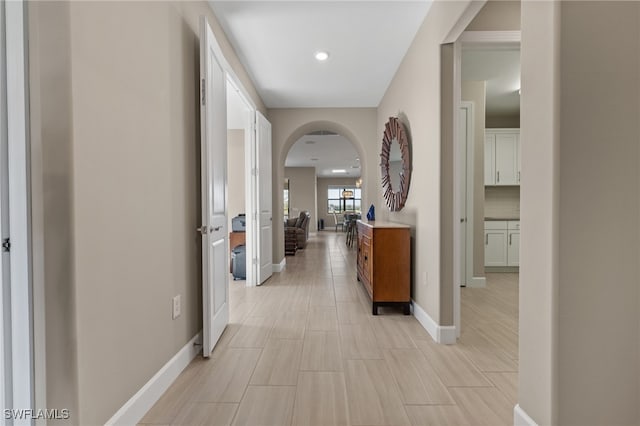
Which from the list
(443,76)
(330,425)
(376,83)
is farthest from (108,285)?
(376,83)

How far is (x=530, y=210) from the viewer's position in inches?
54.0

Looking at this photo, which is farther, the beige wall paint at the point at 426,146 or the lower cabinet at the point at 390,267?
the lower cabinet at the point at 390,267

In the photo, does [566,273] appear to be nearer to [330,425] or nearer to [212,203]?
[330,425]

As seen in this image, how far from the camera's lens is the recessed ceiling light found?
3.37 metres

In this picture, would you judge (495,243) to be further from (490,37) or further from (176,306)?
(176,306)

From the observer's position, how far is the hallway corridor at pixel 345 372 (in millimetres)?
1611

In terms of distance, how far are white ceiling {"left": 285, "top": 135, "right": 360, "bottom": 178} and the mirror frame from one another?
→ 3594 mm

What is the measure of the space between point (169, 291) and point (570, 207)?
204 cm

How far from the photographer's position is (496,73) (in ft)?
13.0

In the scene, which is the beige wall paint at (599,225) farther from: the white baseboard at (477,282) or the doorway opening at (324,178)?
the doorway opening at (324,178)

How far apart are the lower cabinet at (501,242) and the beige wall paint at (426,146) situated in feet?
6.90

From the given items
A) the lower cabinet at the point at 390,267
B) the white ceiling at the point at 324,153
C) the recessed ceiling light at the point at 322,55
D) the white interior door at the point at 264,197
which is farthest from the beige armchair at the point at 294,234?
the recessed ceiling light at the point at 322,55

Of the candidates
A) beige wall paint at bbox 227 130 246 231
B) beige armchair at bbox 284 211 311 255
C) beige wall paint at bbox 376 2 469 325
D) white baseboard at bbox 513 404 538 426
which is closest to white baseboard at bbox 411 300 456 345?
beige wall paint at bbox 376 2 469 325

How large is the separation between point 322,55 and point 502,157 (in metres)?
3.38
